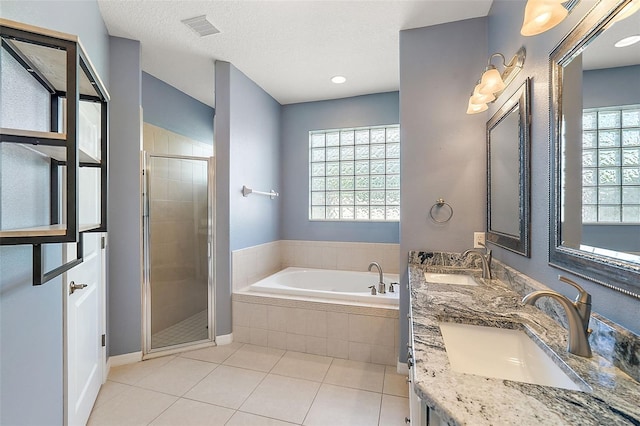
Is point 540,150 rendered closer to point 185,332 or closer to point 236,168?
point 236,168

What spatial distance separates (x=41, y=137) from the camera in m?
0.85

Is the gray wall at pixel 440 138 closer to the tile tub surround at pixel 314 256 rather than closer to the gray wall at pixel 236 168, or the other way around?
the tile tub surround at pixel 314 256

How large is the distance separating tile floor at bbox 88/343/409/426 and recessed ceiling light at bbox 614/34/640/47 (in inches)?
76.7

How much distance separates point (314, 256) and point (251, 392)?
6.11 ft

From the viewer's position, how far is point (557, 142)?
1.10 metres

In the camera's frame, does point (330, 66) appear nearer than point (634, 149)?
No

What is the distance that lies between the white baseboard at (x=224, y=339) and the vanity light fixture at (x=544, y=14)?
2.94 meters

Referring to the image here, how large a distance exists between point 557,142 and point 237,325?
269 cm

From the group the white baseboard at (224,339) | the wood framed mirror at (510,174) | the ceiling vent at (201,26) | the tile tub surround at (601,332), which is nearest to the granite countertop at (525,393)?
the tile tub surround at (601,332)

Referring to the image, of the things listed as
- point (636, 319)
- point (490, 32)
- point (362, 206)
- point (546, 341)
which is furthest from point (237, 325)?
point (490, 32)

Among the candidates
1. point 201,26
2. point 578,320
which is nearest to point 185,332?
point 201,26

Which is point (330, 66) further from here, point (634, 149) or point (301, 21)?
point (634, 149)

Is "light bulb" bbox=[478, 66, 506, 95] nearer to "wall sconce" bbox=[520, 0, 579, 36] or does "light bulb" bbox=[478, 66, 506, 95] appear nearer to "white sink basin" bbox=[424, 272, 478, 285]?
"wall sconce" bbox=[520, 0, 579, 36]

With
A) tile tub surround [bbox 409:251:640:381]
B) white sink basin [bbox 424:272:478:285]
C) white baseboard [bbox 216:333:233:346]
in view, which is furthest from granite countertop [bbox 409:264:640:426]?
white baseboard [bbox 216:333:233:346]
